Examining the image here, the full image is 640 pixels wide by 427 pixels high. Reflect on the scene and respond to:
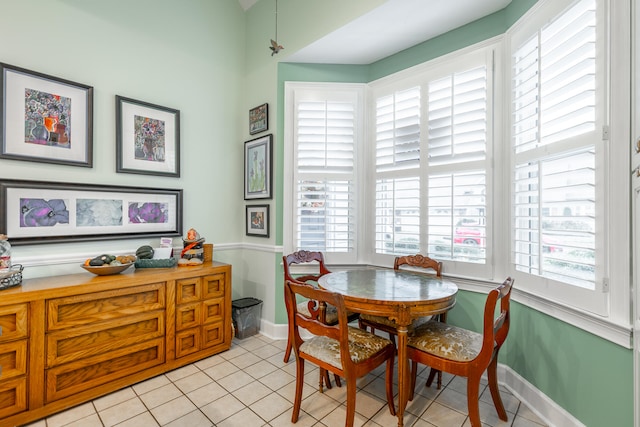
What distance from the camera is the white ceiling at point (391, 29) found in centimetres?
225

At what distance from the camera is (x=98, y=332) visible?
2.10 meters

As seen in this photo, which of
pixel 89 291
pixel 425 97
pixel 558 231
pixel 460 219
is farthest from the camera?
pixel 425 97

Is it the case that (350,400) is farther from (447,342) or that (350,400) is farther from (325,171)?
(325,171)

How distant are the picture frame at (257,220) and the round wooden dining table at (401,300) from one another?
121 centimetres

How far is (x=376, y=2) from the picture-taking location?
2281 mm

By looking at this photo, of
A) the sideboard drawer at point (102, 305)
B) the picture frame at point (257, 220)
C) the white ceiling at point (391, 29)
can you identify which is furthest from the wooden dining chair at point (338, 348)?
the white ceiling at point (391, 29)

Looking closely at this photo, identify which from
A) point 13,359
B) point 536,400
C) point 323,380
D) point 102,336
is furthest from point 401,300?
point 13,359

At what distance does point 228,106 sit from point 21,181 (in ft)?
6.46

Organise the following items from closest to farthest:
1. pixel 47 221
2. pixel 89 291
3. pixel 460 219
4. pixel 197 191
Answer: pixel 89 291 < pixel 47 221 < pixel 460 219 < pixel 197 191

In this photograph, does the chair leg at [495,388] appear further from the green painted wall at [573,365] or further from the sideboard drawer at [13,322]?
the sideboard drawer at [13,322]

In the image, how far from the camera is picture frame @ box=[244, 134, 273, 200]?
10.5 feet

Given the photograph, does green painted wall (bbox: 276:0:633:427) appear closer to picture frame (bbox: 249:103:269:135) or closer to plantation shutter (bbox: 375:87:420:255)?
plantation shutter (bbox: 375:87:420:255)

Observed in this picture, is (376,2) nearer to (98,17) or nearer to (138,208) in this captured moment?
(98,17)

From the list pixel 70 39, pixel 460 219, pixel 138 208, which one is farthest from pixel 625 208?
pixel 70 39
